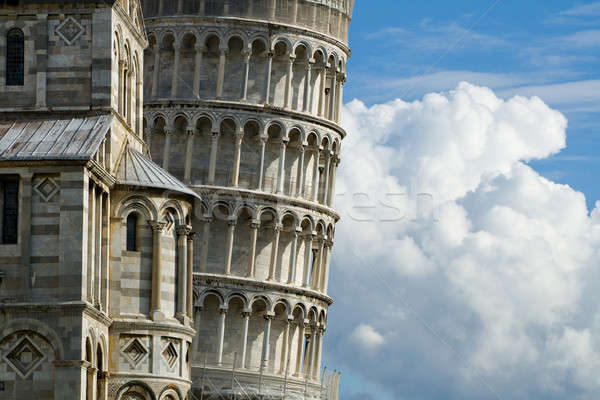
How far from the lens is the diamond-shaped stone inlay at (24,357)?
60.4 m

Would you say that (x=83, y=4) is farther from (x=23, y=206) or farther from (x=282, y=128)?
(x=282, y=128)

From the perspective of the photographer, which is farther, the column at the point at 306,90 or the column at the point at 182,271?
the column at the point at 306,90

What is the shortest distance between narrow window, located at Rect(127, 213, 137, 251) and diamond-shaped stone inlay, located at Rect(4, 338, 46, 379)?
6.49 meters

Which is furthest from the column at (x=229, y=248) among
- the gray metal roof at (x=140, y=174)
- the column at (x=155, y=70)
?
the gray metal roof at (x=140, y=174)

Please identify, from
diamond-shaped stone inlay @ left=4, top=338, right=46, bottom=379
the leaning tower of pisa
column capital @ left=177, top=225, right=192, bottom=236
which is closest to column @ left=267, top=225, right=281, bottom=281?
the leaning tower of pisa

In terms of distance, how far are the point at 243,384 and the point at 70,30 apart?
34800 mm

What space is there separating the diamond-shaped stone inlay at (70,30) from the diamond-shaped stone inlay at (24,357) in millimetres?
11960

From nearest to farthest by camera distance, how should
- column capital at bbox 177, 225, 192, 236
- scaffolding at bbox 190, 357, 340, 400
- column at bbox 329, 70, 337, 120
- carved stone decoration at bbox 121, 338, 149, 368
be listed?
carved stone decoration at bbox 121, 338, 149, 368 < column capital at bbox 177, 225, 192, 236 < scaffolding at bbox 190, 357, 340, 400 < column at bbox 329, 70, 337, 120

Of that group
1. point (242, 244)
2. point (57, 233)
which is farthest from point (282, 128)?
point (57, 233)

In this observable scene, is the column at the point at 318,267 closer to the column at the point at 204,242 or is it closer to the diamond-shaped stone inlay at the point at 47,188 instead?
the column at the point at 204,242

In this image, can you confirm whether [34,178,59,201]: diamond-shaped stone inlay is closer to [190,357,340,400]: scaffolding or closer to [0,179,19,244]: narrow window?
[0,179,19,244]: narrow window

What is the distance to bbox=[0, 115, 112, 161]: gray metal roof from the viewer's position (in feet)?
202

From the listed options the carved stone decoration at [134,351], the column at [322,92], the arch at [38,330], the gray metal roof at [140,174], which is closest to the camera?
the arch at [38,330]

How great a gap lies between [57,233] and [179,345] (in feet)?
26.7
